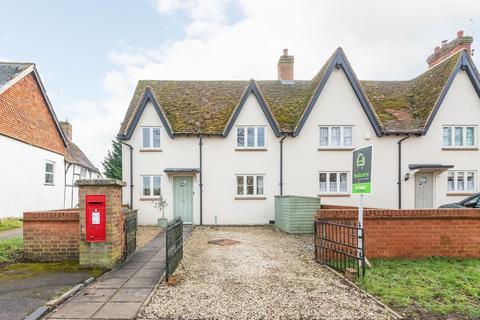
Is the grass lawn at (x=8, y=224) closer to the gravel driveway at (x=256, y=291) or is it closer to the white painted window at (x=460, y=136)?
the gravel driveway at (x=256, y=291)

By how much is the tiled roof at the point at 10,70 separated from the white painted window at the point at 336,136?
57.9ft

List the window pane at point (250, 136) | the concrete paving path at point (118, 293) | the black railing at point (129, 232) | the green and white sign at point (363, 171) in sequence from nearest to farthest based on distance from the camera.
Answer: the concrete paving path at point (118, 293) < the green and white sign at point (363, 171) < the black railing at point (129, 232) < the window pane at point (250, 136)

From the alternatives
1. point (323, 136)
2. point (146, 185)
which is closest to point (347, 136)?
point (323, 136)

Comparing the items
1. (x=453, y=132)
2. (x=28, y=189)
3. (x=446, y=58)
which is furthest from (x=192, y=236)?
(x=446, y=58)

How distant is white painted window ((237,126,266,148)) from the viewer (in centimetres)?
1686

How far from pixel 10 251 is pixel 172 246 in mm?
5148

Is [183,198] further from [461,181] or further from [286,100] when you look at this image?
[461,181]

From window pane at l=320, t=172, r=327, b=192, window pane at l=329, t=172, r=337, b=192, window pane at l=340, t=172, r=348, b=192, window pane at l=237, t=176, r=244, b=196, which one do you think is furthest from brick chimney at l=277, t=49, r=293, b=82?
window pane at l=237, t=176, r=244, b=196

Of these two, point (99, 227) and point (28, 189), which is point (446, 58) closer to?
point (99, 227)

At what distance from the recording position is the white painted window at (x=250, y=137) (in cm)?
1686

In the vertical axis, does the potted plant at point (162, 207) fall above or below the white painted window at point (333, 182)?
below

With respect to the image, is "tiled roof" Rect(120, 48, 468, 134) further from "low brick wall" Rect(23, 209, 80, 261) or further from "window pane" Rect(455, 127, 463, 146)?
"low brick wall" Rect(23, 209, 80, 261)

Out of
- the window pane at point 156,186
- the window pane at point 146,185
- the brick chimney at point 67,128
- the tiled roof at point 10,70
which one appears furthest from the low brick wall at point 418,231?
the brick chimney at point 67,128

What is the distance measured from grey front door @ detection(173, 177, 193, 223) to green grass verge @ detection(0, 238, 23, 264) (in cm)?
775
